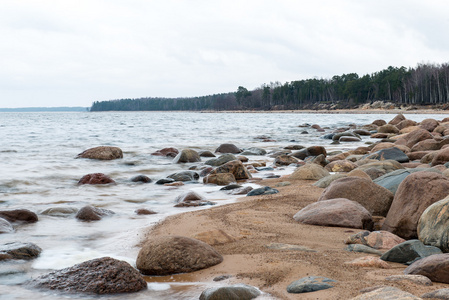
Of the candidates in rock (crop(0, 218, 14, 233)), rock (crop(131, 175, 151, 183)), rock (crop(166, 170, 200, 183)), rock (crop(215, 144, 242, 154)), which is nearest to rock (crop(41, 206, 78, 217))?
rock (crop(0, 218, 14, 233))

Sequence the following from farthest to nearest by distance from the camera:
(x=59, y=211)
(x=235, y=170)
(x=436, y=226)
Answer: (x=235, y=170) < (x=59, y=211) < (x=436, y=226)

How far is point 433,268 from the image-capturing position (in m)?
2.98

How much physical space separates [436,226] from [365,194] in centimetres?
157

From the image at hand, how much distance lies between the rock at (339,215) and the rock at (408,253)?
1.15 m

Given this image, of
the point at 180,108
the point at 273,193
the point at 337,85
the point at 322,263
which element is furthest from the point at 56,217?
the point at 180,108

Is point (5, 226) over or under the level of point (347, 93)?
under

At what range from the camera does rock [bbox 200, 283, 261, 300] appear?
2.85m

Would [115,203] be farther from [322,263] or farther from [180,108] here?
[180,108]

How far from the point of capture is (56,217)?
573 centimetres

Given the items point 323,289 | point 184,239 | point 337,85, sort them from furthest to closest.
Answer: point 337,85 → point 184,239 → point 323,289

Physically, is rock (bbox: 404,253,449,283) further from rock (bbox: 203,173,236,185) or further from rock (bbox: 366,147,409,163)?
rock (bbox: 366,147,409,163)

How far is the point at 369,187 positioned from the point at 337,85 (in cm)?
10444

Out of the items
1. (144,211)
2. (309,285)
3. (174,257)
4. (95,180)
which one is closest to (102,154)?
(95,180)

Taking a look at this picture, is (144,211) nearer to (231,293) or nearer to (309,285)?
(231,293)
